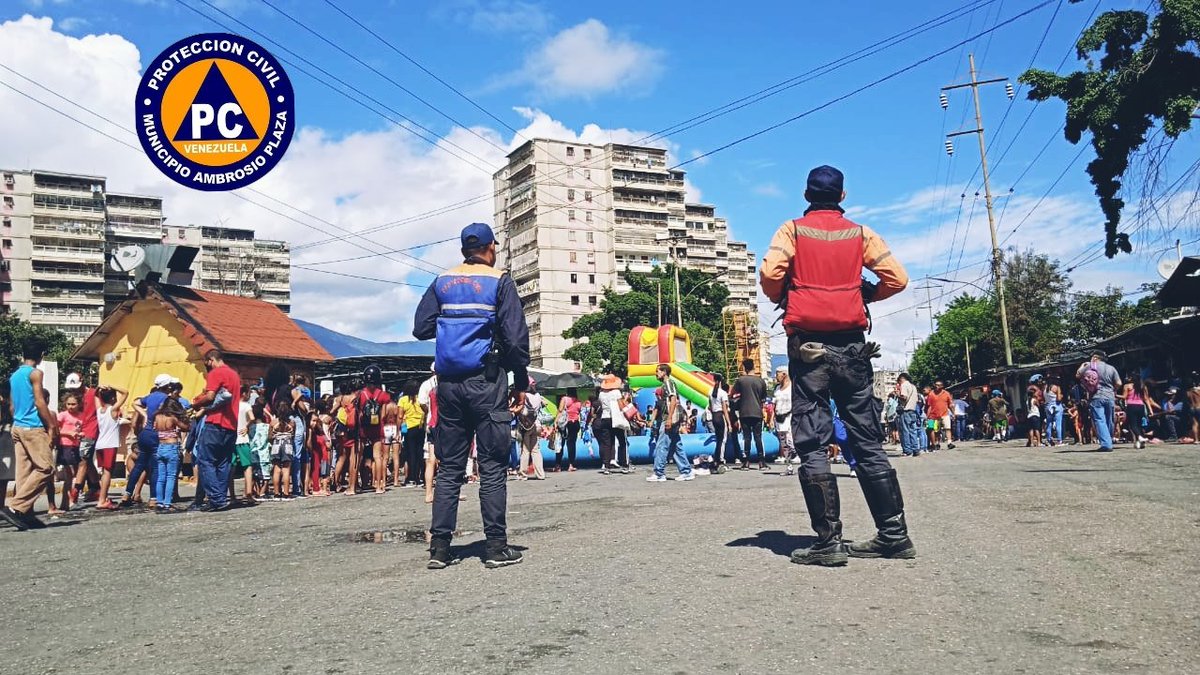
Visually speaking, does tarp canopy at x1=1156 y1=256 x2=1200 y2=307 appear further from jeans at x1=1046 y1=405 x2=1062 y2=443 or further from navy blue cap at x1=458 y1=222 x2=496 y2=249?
navy blue cap at x1=458 y1=222 x2=496 y2=249

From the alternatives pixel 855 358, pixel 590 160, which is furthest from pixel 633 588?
pixel 590 160

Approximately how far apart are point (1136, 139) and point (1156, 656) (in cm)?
1884

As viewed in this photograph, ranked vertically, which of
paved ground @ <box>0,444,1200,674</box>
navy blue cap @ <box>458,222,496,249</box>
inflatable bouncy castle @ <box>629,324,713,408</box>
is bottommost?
paved ground @ <box>0,444,1200,674</box>

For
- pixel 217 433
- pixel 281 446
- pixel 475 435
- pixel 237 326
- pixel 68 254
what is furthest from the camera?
pixel 68 254

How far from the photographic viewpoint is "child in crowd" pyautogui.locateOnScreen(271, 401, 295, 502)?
1252 cm

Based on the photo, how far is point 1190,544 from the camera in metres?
4.67

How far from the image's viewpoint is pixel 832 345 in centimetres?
500

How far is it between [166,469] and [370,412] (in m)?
3.21

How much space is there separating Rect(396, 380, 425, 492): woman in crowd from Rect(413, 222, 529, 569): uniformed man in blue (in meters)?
9.07

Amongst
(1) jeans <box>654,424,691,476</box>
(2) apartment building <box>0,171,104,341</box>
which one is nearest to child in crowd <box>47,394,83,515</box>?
(1) jeans <box>654,424,691,476</box>

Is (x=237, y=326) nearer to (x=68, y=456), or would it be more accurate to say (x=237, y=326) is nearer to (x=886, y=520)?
(x=68, y=456)

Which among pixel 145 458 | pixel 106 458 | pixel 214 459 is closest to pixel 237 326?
pixel 106 458

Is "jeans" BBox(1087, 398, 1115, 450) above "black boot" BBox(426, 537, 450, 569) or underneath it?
above

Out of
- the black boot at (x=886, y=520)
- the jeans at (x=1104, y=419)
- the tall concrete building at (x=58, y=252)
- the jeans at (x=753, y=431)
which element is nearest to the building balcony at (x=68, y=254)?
the tall concrete building at (x=58, y=252)
